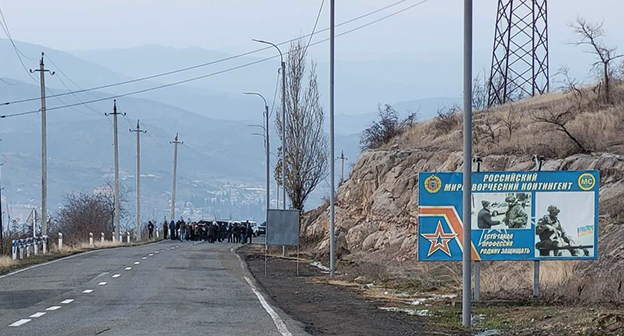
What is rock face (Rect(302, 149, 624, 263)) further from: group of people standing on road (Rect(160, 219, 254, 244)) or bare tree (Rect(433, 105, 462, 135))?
group of people standing on road (Rect(160, 219, 254, 244))

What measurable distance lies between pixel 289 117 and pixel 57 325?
4746 cm

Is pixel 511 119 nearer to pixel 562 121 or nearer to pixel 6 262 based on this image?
pixel 562 121

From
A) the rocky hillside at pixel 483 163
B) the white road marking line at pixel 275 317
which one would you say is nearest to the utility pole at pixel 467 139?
the white road marking line at pixel 275 317

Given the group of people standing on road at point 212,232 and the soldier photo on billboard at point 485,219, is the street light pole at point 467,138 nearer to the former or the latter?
the soldier photo on billboard at point 485,219

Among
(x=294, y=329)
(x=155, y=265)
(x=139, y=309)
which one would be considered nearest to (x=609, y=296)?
(x=294, y=329)

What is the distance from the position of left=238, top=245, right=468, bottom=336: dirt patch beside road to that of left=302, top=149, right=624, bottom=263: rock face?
6622mm

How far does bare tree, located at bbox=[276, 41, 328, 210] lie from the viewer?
210 ft

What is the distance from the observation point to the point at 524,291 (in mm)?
23016

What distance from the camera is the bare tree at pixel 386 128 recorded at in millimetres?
60688

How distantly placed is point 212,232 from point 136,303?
60.9 m

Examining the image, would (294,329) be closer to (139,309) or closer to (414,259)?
(139,309)

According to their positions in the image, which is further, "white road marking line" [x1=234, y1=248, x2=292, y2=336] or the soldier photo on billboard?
the soldier photo on billboard

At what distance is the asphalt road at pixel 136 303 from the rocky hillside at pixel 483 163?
7.51 metres

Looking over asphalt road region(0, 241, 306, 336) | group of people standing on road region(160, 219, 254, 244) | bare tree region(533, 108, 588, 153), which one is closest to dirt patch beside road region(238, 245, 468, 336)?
asphalt road region(0, 241, 306, 336)
